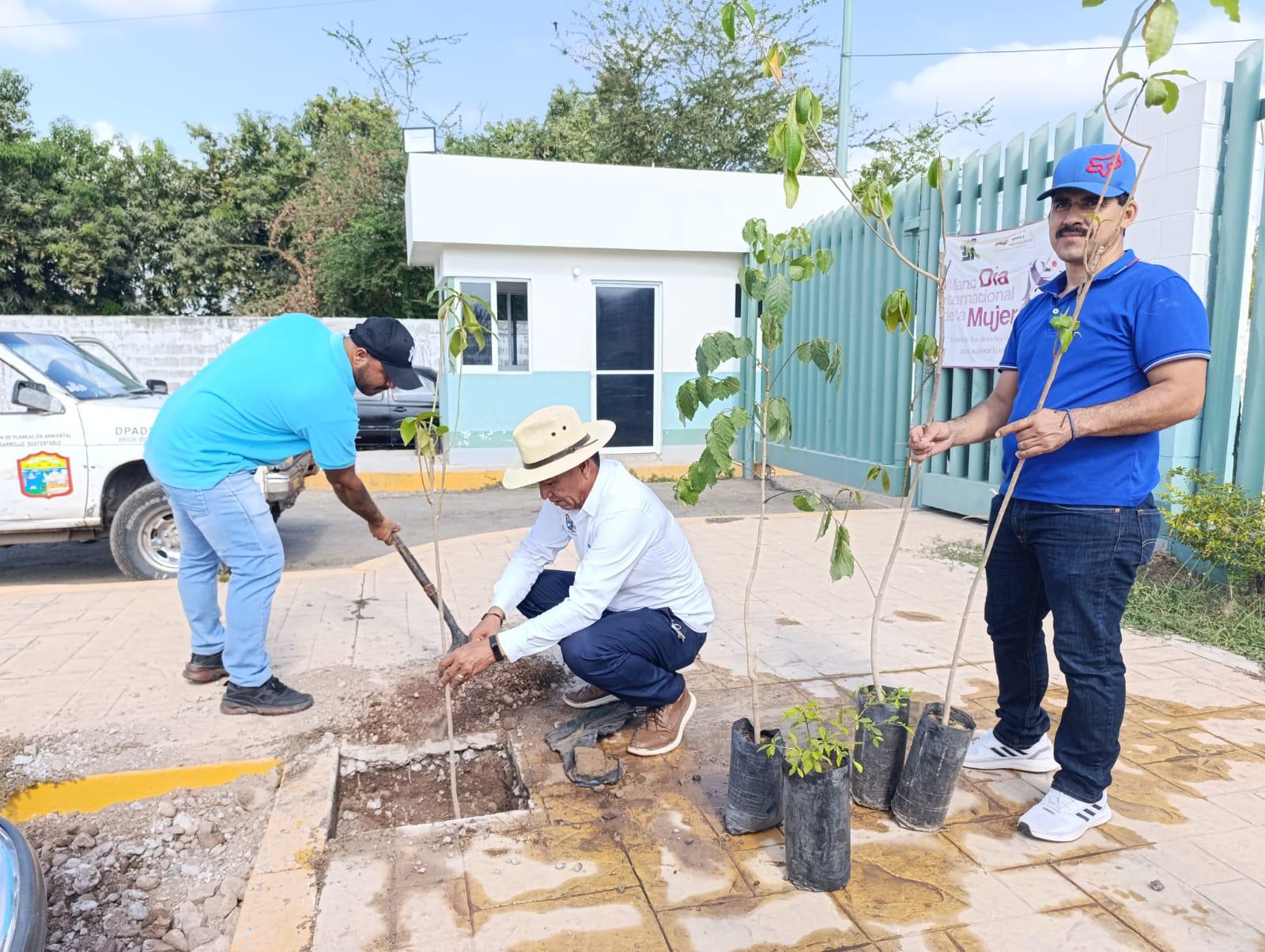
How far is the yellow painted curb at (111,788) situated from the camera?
10.5 ft

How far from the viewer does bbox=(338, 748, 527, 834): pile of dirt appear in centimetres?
307

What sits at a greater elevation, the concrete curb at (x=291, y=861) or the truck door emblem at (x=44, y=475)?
the truck door emblem at (x=44, y=475)

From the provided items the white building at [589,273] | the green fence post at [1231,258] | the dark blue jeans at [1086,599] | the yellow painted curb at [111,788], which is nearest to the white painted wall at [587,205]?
the white building at [589,273]

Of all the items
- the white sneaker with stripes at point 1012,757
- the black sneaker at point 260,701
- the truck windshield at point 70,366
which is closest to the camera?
the white sneaker with stripes at point 1012,757

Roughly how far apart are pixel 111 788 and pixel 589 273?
8.92m

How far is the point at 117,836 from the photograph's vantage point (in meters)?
2.95

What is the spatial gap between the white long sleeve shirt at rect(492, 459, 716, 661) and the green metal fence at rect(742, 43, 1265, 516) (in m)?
1.35

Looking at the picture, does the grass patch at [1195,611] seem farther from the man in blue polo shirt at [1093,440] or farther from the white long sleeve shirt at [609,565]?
the white long sleeve shirt at [609,565]

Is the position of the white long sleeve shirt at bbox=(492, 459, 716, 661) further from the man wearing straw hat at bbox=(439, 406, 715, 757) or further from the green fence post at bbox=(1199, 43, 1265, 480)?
the green fence post at bbox=(1199, 43, 1265, 480)

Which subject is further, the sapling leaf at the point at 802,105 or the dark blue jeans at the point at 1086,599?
the dark blue jeans at the point at 1086,599

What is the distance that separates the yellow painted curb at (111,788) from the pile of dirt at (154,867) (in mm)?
58

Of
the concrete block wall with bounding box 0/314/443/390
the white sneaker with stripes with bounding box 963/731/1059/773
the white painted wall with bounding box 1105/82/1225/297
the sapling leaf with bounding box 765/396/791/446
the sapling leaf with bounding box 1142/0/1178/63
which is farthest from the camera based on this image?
the concrete block wall with bounding box 0/314/443/390

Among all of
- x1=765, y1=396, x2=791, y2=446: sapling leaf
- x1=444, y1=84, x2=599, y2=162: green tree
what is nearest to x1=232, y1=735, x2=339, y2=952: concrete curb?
x1=765, y1=396, x2=791, y2=446: sapling leaf

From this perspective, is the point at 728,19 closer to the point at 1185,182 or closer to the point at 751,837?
the point at 751,837
